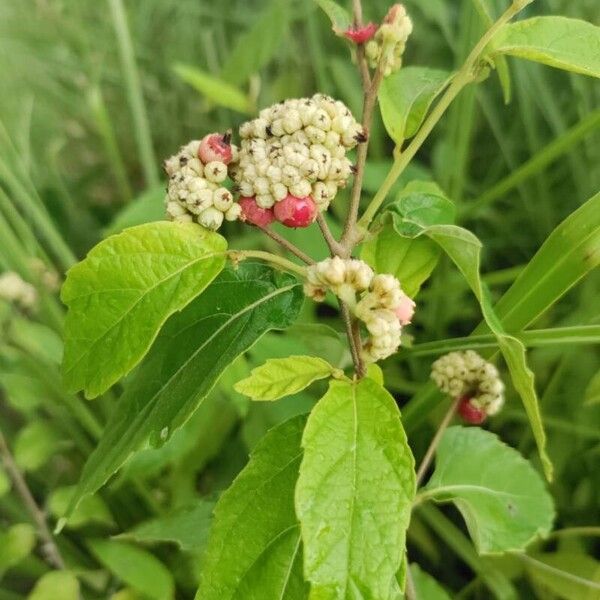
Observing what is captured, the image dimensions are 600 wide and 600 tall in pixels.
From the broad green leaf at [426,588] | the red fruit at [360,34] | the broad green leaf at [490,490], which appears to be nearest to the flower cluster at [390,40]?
the red fruit at [360,34]

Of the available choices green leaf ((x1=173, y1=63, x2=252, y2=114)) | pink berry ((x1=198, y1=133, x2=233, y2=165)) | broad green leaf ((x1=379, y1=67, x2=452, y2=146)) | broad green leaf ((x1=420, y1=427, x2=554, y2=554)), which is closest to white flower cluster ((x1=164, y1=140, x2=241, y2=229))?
pink berry ((x1=198, y1=133, x2=233, y2=165))

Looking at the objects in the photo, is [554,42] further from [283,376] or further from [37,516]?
[37,516]

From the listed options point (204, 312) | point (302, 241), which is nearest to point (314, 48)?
point (302, 241)

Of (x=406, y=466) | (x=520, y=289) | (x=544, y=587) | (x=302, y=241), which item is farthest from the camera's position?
(x=302, y=241)

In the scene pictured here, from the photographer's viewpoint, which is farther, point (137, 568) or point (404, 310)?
point (137, 568)

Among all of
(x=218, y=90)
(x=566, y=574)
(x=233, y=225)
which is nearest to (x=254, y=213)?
(x=566, y=574)

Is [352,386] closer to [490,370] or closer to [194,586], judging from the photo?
[490,370]
